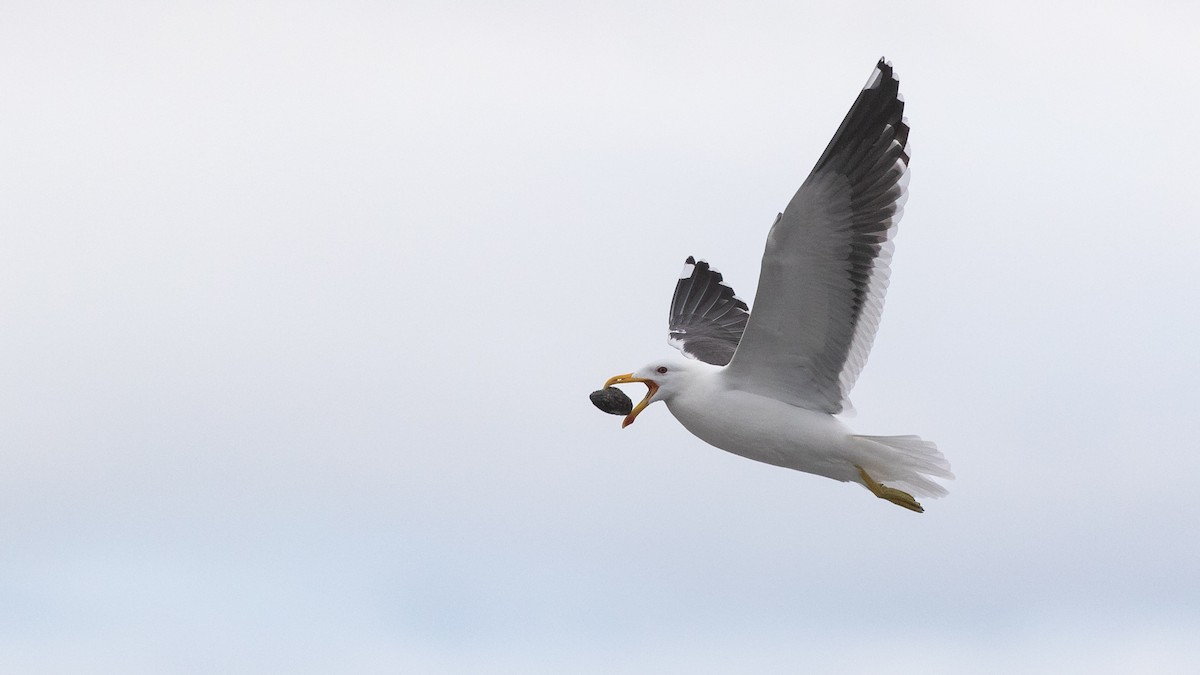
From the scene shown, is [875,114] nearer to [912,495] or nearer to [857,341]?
[857,341]

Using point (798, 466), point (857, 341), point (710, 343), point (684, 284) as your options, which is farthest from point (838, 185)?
point (684, 284)

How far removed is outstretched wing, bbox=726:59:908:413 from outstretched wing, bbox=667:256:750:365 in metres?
2.97

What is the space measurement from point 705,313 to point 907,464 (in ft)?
16.8

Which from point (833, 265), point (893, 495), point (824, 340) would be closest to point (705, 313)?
point (824, 340)

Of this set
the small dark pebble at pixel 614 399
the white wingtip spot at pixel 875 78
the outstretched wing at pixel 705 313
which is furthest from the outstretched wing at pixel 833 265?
the outstretched wing at pixel 705 313

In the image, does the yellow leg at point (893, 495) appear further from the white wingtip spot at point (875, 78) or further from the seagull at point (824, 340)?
the white wingtip spot at point (875, 78)

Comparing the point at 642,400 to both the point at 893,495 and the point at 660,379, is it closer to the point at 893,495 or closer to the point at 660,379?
the point at 660,379

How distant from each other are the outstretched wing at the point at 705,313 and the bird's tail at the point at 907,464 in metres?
3.33

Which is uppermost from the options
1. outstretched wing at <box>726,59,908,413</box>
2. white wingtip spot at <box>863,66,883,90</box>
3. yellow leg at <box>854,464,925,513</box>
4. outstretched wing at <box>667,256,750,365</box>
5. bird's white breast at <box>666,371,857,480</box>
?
outstretched wing at <box>667,256,750,365</box>

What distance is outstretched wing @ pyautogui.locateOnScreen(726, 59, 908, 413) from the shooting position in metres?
14.9

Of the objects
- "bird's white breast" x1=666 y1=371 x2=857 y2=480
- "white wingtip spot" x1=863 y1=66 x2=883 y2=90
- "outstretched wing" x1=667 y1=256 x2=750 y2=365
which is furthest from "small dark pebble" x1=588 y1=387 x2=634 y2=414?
"white wingtip spot" x1=863 y1=66 x2=883 y2=90

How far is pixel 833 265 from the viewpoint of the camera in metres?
15.3

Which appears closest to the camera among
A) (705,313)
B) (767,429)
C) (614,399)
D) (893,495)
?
(767,429)

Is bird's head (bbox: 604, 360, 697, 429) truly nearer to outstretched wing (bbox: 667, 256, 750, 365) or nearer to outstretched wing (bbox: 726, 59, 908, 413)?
outstretched wing (bbox: 726, 59, 908, 413)
